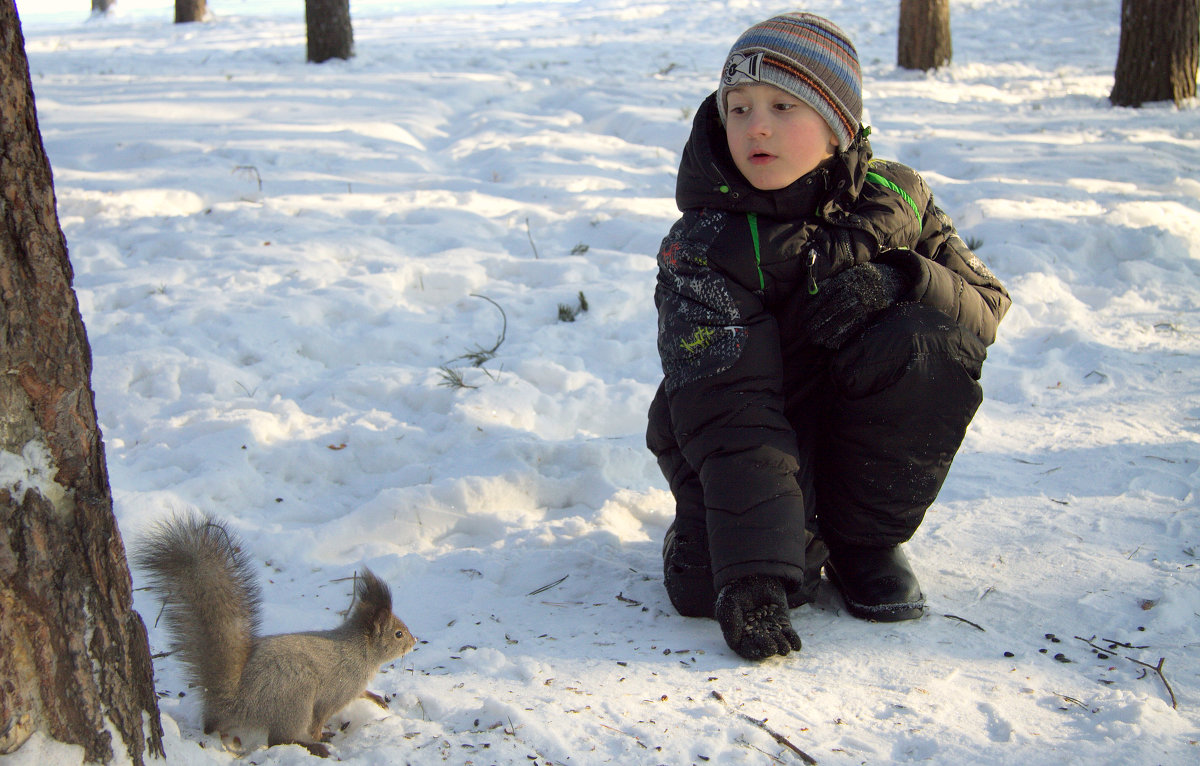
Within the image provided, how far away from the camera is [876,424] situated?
2227 mm

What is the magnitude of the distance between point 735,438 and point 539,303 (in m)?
2.52

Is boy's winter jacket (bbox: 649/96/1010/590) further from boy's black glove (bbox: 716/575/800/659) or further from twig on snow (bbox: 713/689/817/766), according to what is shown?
twig on snow (bbox: 713/689/817/766)

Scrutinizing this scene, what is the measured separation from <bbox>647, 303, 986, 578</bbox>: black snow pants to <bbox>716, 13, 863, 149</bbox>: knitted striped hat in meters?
0.51

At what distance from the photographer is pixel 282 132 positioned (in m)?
6.95

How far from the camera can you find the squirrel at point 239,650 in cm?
162

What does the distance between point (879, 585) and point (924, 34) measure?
9.21 meters

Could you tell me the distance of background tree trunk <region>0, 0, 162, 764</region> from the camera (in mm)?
1287

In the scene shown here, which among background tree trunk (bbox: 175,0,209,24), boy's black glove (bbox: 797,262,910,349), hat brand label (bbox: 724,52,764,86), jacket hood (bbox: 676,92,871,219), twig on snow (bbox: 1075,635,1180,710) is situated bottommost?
twig on snow (bbox: 1075,635,1180,710)

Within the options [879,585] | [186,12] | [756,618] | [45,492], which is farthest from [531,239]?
[186,12]

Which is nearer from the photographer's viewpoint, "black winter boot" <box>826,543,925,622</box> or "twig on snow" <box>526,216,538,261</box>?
"black winter boot" <box>826,543,925,622</box>

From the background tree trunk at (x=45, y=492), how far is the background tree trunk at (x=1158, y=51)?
8.33 metres

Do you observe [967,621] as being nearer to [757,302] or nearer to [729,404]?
[729,404]

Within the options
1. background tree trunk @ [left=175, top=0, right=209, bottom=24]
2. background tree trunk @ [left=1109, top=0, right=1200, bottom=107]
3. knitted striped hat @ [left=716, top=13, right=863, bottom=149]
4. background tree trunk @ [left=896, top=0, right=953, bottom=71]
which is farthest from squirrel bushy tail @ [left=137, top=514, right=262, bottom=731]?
background tree trunk @ [left=175, top=0, right=209, bottom=24]

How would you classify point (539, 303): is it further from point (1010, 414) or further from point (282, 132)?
point (282, 132)
